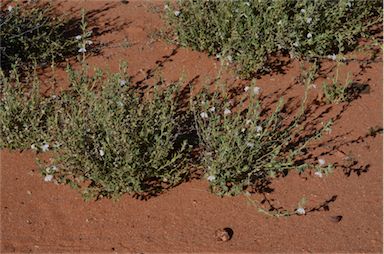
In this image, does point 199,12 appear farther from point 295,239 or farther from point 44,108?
point 295,239

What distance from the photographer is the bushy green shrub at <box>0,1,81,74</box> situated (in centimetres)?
521

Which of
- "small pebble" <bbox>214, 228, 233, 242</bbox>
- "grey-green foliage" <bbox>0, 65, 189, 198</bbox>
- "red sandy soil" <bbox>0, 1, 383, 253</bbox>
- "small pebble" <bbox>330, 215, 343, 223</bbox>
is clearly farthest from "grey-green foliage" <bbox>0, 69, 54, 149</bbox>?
"small pebble" <bbox>330, 215, 343, 223</bbox>

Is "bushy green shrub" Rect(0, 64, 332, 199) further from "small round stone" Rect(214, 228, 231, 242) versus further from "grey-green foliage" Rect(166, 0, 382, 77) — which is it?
"grey-green foliage" Rect(166, 0, 382, 77)

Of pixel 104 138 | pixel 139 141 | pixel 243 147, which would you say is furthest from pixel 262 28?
pixel 104 138

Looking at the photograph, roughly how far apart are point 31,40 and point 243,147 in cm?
245

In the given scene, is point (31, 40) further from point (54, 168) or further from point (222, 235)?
point (222, 235)

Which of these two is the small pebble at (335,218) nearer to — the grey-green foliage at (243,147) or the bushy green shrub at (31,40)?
the grey-green foliage at (243,147)

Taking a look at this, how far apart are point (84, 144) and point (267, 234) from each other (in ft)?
4.68

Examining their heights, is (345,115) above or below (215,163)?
below

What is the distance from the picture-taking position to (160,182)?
4.17 meters

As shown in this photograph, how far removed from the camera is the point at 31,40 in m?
5.20

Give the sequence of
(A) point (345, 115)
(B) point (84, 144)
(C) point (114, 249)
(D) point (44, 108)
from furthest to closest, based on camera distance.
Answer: (A) point (345, 115) → (D) point (44, 108) → (B) point (84, 144) → (C) point (114, 249)

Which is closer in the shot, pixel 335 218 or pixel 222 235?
pixel 222 235

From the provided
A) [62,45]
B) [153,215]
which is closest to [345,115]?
[153,215]
